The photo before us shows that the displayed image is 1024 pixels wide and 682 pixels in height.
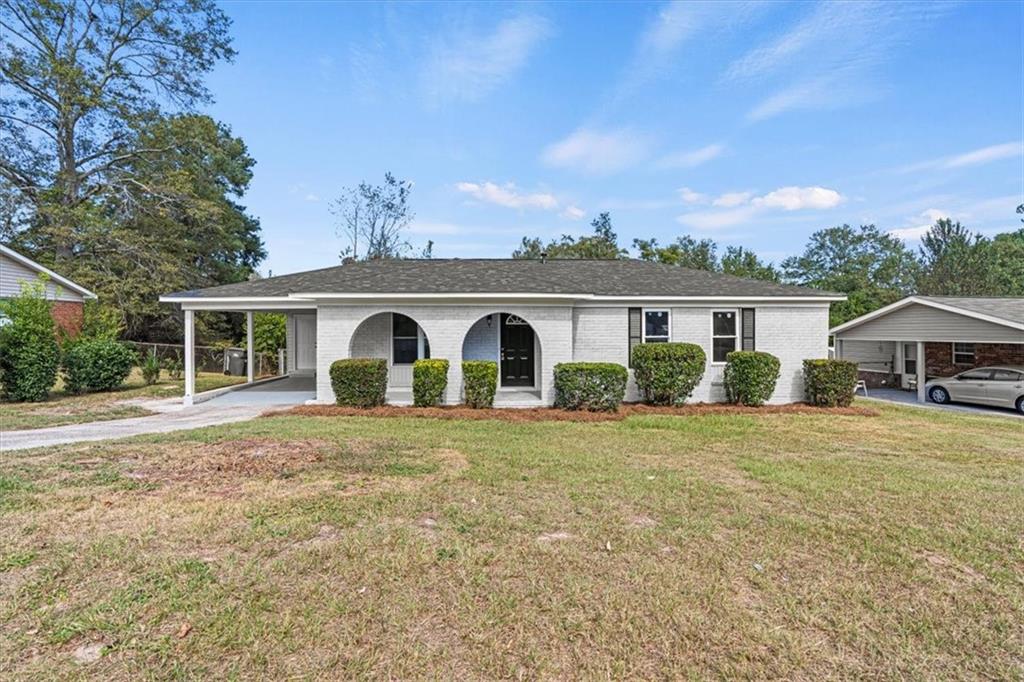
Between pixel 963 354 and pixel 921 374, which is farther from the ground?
pixel 963 354

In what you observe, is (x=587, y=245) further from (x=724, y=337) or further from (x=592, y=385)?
(x=592, y=385)

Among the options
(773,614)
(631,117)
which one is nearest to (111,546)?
(773,614)

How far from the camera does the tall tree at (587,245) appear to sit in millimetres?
41656

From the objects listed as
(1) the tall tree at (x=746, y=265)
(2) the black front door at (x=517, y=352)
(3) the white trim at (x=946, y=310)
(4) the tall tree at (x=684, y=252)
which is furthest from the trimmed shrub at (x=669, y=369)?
(1) the tall tree at (x=746, y=265)

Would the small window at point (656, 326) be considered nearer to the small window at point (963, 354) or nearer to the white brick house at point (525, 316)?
the white brick house at point (525, 316)

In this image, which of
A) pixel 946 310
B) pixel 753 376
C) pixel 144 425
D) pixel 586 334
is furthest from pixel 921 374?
pixel 144 425

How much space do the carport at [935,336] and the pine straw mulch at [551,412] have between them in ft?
19.0

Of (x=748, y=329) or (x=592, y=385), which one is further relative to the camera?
(x=748, y=329)

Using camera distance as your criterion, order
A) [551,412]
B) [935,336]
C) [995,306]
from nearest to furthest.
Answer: [551,412]
[995,306]
[935,336]

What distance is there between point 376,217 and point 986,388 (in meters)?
33.8

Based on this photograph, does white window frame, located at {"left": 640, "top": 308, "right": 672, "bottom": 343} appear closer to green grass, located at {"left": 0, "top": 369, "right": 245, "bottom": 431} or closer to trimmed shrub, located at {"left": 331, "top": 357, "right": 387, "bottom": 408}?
trimmed shrub, located at {"left": 331, "top": 357, "right": 387, "bottom": 408}

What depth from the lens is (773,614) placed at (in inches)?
118

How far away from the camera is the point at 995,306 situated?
50.4 ft

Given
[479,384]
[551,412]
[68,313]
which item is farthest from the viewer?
[68,313]
